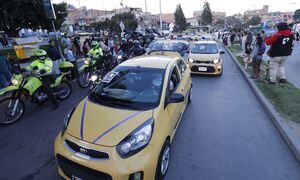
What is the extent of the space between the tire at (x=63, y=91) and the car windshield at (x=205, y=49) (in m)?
6.31

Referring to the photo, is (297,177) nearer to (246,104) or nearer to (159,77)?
(159,77)

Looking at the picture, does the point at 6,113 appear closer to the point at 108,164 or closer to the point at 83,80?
the point at 83,80

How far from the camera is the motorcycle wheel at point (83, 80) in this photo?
784 centimetres

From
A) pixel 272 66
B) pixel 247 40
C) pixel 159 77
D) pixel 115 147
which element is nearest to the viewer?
pixel 115 147

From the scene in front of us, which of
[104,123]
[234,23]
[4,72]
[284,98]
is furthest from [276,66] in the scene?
[234,23]

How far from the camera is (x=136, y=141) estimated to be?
8.68 ft

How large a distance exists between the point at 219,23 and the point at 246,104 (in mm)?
108981

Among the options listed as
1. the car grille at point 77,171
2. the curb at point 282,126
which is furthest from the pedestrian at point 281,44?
the car grille at point 77,171

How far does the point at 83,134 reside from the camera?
2.74 metres

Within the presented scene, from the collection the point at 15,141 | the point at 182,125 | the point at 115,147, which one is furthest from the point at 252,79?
the point at 15,141

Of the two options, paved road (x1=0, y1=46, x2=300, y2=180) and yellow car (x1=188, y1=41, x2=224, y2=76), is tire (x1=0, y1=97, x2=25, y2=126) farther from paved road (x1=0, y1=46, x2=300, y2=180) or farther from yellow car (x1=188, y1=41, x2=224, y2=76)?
yellow car (x1=188, y1=41, x2=224, y2=76)

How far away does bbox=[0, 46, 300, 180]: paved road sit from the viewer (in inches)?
128

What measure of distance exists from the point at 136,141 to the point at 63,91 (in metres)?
4.95

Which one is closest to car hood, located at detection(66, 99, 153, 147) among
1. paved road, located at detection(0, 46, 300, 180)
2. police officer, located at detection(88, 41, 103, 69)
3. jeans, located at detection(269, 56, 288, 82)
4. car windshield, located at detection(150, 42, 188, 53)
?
paved road, located at detection(0, 46, 300, 180)
